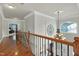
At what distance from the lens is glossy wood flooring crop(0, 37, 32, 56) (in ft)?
6.60

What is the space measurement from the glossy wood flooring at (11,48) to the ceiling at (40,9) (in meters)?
0.36

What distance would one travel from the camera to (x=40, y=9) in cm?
203

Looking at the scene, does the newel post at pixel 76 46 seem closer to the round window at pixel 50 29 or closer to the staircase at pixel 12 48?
the round window at pixel 50 29

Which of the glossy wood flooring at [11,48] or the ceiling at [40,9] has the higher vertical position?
the ceiling at [40,9]

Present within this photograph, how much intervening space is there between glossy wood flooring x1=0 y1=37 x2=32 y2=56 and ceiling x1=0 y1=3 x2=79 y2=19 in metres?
0.36

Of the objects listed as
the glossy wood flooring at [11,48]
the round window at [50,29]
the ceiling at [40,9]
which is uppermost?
the ceiling at [40,9]

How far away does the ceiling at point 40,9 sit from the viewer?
2.01 m

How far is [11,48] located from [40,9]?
0.68m

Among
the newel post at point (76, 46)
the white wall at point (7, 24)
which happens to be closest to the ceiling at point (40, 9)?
the white wall at point (7, 24)

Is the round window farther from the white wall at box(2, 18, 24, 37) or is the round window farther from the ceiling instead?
the white wall at box(2, 18, 24, 37)

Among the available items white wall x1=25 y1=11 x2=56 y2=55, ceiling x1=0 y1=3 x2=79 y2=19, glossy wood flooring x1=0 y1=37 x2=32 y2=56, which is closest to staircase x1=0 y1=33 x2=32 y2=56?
glossy wood flooring x1=0 y1=37 x2=32 y2=56

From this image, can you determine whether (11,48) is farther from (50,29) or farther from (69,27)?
(69,27)

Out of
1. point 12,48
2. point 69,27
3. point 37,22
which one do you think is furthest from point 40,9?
point 12,48

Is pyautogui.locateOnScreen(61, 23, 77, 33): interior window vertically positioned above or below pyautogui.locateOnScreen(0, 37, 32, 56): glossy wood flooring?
above
